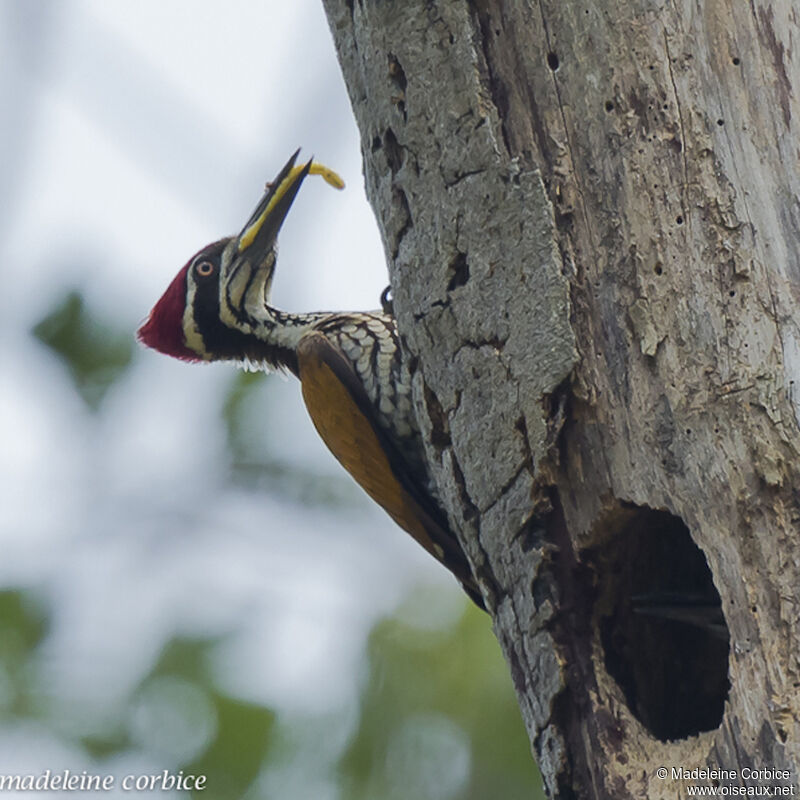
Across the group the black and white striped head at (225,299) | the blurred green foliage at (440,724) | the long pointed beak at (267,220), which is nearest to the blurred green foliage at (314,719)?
the blurred green foliage at (440,724)

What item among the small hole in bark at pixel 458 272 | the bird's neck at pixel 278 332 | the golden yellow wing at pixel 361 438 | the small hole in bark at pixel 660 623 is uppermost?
the bird's neck at pixel 278 332

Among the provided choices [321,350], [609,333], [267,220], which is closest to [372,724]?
[321,350]

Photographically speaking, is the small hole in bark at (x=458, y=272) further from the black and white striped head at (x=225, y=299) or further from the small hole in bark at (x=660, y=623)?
the black and white striped head at (x=225, y=299)

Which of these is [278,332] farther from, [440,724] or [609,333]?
[609,333]

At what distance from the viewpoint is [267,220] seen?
14.5ft

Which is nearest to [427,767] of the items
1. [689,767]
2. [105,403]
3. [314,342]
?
[314,342]

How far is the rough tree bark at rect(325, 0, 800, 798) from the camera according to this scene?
6.49 feet

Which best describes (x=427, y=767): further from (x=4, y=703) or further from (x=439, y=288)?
(x=439, y=288)

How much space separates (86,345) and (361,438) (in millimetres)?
2202

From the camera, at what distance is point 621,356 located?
2.11m

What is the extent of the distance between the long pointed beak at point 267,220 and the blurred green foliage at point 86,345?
118 centimetres

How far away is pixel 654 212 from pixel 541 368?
36cm

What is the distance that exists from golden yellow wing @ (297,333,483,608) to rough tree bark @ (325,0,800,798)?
129cm

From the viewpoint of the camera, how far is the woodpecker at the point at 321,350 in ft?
12.3
